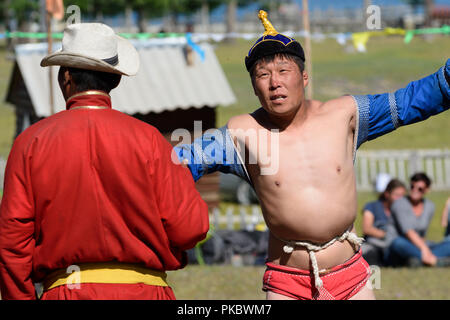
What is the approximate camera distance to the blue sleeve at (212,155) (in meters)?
3.72

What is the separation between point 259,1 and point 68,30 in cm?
A: 5693

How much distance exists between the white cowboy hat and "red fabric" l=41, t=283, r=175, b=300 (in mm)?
898

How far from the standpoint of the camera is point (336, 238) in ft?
12.5

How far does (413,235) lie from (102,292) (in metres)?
6.16

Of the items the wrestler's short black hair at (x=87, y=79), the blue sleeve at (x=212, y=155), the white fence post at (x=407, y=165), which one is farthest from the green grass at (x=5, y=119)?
the wrestler's short black hair at (x=87, y=79)

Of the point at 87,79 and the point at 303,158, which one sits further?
the point at 303,158

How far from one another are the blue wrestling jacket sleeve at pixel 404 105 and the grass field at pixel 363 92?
11.7ft

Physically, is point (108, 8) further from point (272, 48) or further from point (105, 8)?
point (272, 48)

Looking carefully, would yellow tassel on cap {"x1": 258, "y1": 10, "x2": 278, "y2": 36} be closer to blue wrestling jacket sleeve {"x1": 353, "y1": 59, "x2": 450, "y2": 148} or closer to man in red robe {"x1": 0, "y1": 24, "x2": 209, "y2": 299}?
blue wrestling jacket sleeve {"x1": 353, "y1": 59, "x2": 450, "y2": 148}

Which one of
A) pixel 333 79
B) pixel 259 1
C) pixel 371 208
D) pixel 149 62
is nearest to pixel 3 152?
pixel 149 62

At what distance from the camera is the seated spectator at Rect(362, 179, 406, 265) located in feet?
28.6

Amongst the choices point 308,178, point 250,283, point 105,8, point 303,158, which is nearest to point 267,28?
point 303,158

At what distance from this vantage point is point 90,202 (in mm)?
2941
